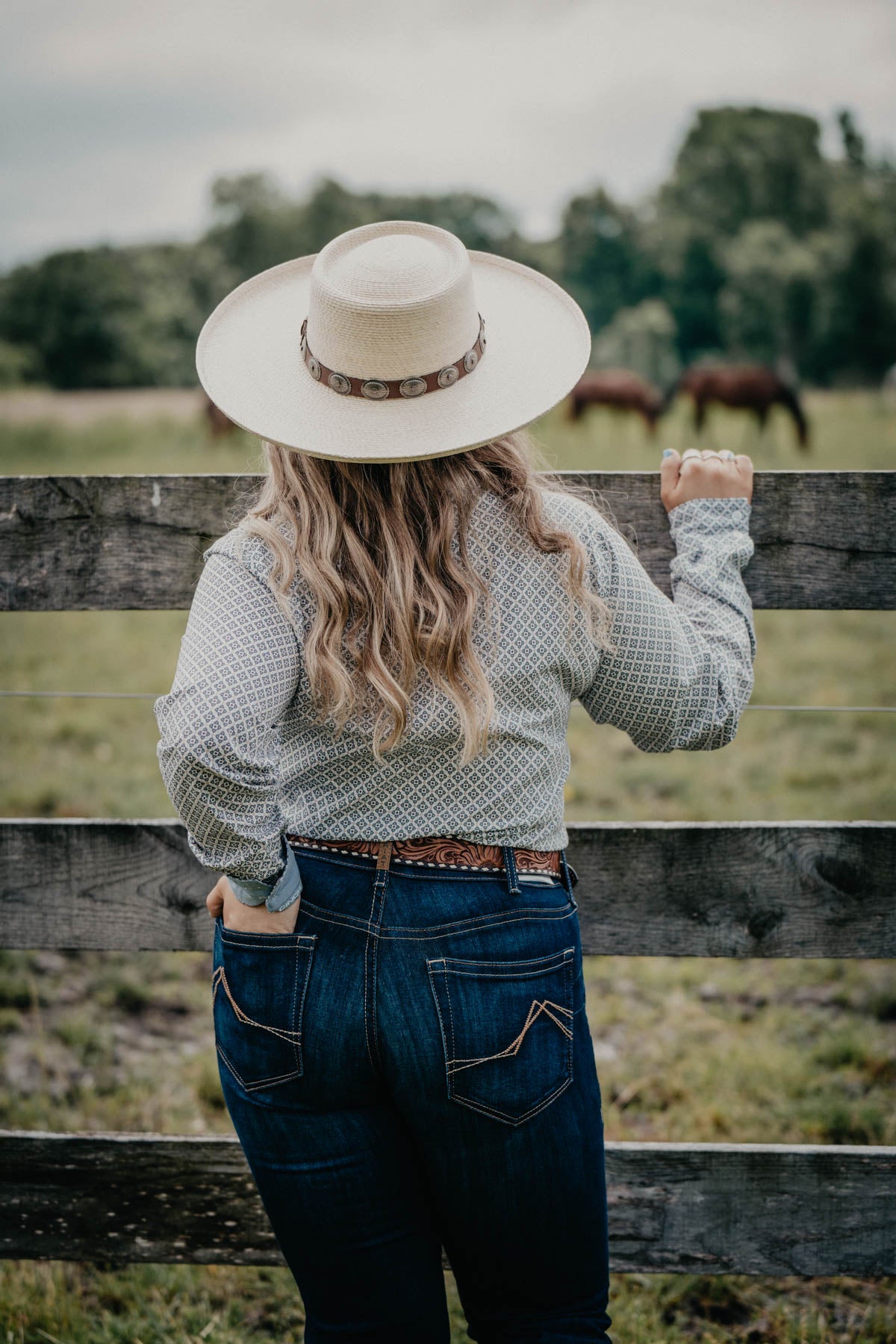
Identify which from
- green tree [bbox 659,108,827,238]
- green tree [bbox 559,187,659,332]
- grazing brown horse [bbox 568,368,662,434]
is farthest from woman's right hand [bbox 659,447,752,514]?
green tree [bbox 659,108,827,238]

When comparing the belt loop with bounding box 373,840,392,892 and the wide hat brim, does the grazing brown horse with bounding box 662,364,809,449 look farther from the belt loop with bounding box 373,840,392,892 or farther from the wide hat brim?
the belt loop with bounding box 373,840,392,892

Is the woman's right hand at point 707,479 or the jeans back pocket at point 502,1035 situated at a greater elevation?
the woman's right hand at point 707,479

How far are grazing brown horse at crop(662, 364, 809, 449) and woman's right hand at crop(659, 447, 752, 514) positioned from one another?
18.9 metres

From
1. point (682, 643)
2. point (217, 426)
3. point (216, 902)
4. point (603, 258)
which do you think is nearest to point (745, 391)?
point (217, 426)

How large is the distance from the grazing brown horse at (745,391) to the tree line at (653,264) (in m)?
23.9

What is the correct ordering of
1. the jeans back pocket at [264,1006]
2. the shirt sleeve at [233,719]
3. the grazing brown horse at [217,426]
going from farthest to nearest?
the grazing brown horse at [217,426] < the jeans back pocket at [264,1006] < the shirt sleeve at [233,719]

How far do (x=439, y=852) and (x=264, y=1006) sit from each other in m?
0.33

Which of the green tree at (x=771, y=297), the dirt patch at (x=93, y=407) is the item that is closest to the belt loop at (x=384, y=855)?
the dirt patch at (x=93, y=407)

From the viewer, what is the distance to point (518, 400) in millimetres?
1518

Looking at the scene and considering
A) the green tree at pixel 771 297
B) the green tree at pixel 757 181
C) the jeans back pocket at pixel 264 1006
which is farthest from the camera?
the green tree at pixel 757 181

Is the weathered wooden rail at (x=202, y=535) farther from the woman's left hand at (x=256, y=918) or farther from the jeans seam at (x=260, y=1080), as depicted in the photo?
the jeans seam at (x=260, y=1080)

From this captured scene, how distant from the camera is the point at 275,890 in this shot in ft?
4.81

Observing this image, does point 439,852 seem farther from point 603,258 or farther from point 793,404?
point 603,258

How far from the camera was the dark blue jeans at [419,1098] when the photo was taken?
4.66 ft
